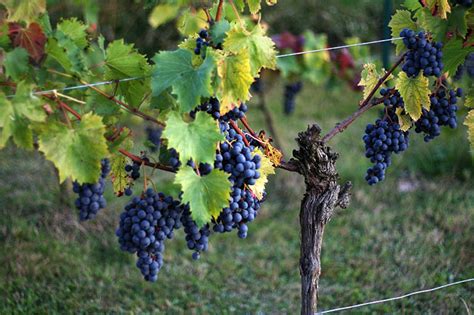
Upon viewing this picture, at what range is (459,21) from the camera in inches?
100

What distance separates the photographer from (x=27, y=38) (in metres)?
2.01

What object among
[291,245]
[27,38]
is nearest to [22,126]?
[27,38]

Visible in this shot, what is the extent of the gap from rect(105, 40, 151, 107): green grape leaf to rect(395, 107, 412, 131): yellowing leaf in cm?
96

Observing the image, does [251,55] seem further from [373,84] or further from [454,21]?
[454,21]

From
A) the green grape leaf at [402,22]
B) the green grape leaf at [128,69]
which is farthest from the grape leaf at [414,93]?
the green grape leaf at [128,69]

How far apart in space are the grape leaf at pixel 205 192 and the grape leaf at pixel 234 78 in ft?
0.72

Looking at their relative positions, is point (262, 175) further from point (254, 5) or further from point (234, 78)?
point (254, 5)

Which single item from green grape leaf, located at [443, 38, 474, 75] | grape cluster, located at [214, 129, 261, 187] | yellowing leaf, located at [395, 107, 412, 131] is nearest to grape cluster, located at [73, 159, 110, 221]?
grape cluster, located at [214, 129, 261, 187]

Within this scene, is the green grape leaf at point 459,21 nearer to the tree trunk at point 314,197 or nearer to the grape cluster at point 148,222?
the tree trunk at point 314,197

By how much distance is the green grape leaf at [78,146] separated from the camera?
78.4 inches

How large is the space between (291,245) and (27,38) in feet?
8.19

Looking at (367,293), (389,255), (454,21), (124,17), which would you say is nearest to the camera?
(454,21)

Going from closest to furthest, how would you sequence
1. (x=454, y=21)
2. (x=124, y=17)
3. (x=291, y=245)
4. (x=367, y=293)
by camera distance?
(x=454, y=21) → (x=367, y=293) → (x=291, y=245) → (x=124, y=17)

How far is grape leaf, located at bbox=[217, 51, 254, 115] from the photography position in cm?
212
